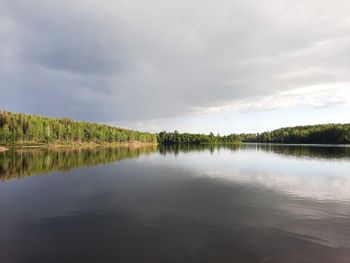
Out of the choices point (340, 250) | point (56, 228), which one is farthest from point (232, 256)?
point (56, 228)

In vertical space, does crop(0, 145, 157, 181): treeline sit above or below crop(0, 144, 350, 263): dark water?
above

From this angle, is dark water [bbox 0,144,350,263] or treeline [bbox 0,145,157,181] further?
treeline [bbox 0,145,157,181]

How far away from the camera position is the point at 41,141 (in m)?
178

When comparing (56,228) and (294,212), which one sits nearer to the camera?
(56,228)

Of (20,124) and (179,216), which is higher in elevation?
(20,124)

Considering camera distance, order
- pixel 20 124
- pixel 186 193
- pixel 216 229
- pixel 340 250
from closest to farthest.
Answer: pixel 340 250
pixel 216 229
pixel 186 193
pixel 20 124

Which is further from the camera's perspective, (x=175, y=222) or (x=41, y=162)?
(x=41, y=162)

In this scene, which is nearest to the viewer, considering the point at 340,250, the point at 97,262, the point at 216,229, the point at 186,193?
the point at 97,262

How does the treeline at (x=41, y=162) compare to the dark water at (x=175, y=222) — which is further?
the treeline at (x=41, y=162)

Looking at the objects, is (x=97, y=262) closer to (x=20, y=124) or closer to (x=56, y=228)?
(x=56, y=228)

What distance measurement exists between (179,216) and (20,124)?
179421 mm

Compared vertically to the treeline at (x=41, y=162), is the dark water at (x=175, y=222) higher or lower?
lower

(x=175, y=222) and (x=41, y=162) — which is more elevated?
(x=41, y=162)

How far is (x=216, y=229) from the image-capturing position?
2189 centimetres
